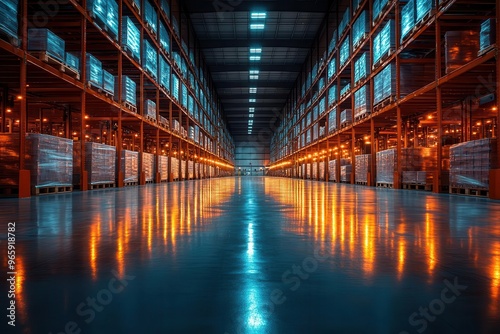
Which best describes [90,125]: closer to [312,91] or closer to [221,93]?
[312,91]

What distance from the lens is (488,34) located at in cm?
804

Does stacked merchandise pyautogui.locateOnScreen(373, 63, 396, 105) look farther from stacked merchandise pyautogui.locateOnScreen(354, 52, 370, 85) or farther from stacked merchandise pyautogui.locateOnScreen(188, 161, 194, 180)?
stacked merchandise pyautogui.locateOnScreen(188, 161, 194, 180)

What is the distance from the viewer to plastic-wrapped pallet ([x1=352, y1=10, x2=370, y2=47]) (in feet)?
49.1

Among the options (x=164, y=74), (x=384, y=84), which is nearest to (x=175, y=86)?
(x=164, y=74)

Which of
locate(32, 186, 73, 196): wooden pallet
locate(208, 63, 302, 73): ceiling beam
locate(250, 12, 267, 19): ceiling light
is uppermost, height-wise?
locate(250, 12, 267, 19): ceiling light

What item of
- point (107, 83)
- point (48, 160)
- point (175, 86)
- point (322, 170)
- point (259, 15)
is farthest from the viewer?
point (322, 170)

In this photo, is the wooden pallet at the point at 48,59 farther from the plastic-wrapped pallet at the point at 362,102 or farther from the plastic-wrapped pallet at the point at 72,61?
the plastic-wrapped pallet at the point at 362,102

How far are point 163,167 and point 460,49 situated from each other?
13.9 metres

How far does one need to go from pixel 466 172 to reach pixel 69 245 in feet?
27.4

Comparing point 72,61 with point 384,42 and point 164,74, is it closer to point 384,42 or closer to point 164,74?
point 164,74

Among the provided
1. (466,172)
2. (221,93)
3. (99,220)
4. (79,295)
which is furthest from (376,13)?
(221,93)

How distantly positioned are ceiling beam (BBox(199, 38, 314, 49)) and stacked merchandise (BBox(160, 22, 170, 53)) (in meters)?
5.81

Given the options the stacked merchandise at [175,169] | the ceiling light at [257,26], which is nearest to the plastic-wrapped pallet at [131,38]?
the stacked merchandise at [175,169]

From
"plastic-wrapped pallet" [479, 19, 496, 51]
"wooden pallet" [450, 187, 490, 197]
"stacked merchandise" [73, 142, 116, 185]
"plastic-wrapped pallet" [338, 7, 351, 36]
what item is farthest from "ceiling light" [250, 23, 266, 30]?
"wooden pallet" [450, 187, 490, 197]
